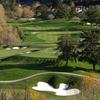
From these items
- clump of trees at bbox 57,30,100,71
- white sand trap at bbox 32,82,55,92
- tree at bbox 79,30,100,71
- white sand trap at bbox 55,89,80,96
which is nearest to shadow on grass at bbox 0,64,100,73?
tree at bbox 79,30,100,71

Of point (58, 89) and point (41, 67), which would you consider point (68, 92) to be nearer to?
point (58, 89)

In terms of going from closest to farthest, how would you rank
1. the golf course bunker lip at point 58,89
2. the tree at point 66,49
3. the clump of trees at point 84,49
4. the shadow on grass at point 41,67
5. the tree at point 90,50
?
the golf course bunker lip at point 58,89, the tree at point 90,50, the shadow on grass at point 41,67, the clump of trees at point 84,49, the tree at point 66,49

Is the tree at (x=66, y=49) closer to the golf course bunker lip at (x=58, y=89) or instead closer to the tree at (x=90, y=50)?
the tree at (x=90, y=50)

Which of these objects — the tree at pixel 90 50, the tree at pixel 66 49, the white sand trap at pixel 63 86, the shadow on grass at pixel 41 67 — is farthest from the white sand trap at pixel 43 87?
the tree at pixel 66 49

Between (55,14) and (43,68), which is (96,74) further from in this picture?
(55,14)

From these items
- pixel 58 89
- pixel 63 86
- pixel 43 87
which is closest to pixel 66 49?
pixel 63 86

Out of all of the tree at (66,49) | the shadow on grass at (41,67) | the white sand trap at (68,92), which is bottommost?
the white sand trap at (68,92)

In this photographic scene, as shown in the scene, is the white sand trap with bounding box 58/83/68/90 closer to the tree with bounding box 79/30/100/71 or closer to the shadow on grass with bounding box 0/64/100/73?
the shadow on grass with bounding box 0/64/100/73
